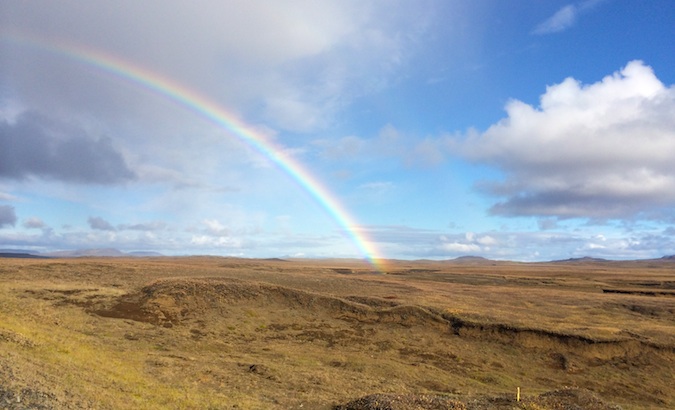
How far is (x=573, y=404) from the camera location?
18625 mm

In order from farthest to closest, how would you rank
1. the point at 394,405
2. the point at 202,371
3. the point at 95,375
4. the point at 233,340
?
1. the point at 233,340
2. the point at 202,371
3. the point at 95,375
4. the point at 394,405

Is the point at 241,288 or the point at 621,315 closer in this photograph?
the point at 241,288

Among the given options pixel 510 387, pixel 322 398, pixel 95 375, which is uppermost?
pixel 95 375

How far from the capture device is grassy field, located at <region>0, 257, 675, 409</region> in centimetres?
1812

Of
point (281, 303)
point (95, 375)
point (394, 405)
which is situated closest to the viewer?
point (394, 405)

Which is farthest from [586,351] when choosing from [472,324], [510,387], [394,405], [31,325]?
[31,325]

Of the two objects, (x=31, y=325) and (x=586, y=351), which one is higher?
(x=31, y=325)

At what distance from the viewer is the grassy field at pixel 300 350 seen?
18125mm

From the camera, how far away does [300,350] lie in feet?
104

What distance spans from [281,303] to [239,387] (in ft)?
81.7

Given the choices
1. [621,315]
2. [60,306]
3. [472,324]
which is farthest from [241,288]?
[621,315]

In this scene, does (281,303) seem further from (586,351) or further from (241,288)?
(586,351)

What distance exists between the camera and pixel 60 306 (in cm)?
3725

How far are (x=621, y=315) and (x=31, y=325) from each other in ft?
208
